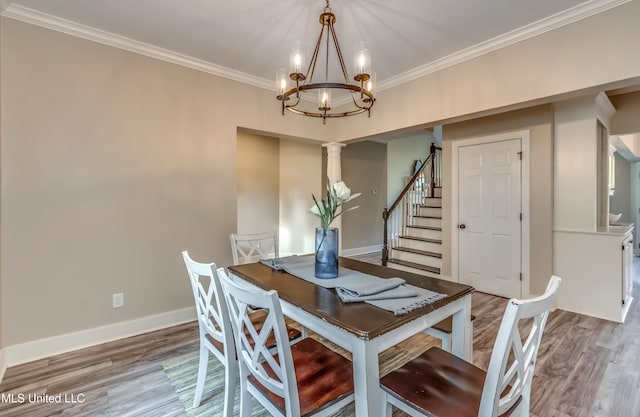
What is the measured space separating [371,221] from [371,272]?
474 centimetres

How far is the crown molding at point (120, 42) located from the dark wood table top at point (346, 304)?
7.23 ft

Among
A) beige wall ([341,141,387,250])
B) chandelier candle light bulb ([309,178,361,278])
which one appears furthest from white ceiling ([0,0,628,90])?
beige wall ([341,141,387,250])

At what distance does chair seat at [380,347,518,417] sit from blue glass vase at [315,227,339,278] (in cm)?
68

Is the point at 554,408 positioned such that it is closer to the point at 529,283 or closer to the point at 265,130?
the point at 529,283

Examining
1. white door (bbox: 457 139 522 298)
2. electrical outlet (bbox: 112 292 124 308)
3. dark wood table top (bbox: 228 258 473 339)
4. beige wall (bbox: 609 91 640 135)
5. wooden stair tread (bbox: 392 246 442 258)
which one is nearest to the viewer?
dark wood table top (bbox: 228 258 473 339)

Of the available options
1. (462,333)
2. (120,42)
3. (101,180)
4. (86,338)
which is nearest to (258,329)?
(462,333)

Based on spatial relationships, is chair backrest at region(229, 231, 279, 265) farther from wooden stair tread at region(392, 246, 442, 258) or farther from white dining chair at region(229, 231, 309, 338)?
wooden stair tread at region(392, 246, 442, 258)

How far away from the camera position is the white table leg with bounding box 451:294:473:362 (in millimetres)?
1598

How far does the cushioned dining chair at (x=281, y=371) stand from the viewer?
1118 mm

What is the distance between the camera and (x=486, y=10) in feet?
7.38

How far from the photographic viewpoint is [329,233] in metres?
1.82

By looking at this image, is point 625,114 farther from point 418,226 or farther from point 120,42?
point 120,42

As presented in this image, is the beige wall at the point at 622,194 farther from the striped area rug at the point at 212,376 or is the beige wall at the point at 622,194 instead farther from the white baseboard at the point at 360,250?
the striped area rug at the point at 212,376

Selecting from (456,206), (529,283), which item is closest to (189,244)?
(456,206)
